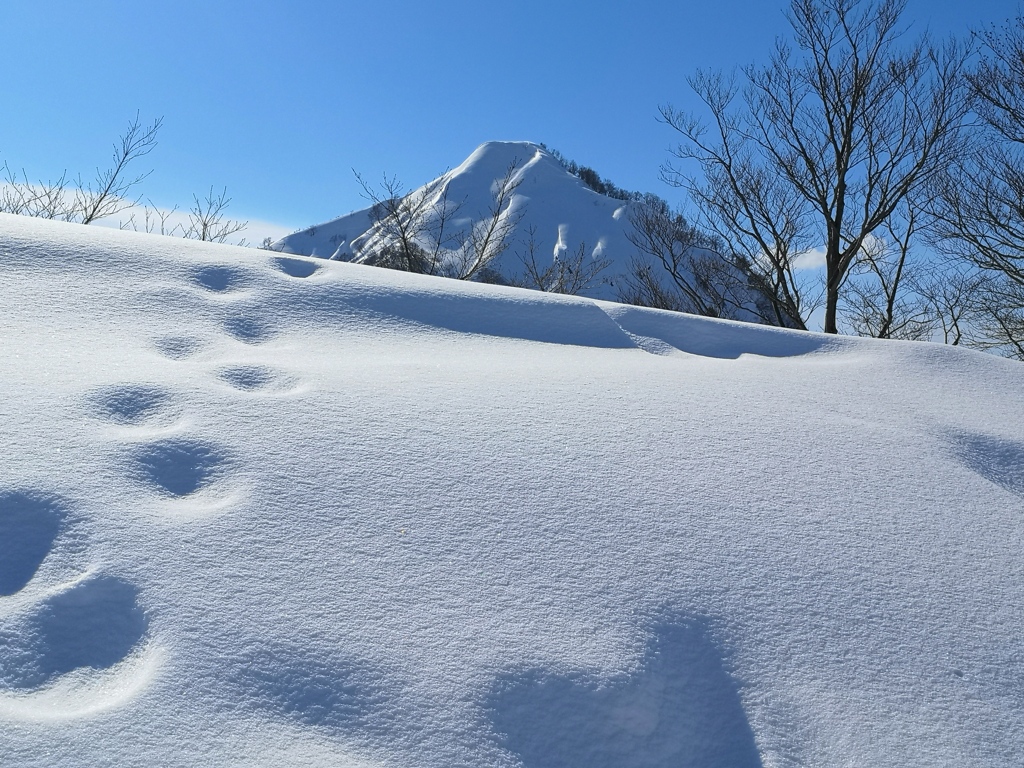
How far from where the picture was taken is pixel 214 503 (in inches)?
47.8

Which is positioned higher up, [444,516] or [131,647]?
[444,516]

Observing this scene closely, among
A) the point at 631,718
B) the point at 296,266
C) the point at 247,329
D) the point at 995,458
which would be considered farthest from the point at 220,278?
the point at 995,458

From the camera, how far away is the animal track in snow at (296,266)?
2602mm

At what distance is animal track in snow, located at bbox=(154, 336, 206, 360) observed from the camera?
181 cm

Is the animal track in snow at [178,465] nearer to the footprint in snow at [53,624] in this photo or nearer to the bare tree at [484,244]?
the footprint in snow at [53,624]

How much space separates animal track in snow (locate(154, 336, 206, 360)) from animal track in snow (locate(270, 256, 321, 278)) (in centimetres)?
74

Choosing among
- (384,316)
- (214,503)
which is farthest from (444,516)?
(384,316)

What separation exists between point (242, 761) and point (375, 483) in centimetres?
56

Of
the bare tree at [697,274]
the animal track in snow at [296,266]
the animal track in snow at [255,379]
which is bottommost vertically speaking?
the animal track in snow at [255,379]

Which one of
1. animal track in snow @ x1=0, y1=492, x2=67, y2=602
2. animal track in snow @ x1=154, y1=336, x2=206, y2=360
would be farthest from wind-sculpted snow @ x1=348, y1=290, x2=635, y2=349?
animal track in snow @ x1=0, y1=492, x2=67, y2=602

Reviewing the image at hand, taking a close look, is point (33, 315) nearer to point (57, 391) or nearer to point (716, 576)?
point (57, 391)

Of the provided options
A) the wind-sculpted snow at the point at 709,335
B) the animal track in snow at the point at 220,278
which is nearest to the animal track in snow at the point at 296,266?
the animal track in snow at the point at 220,278

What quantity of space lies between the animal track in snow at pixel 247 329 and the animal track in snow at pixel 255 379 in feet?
0.98

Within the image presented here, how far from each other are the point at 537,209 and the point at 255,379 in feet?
187
